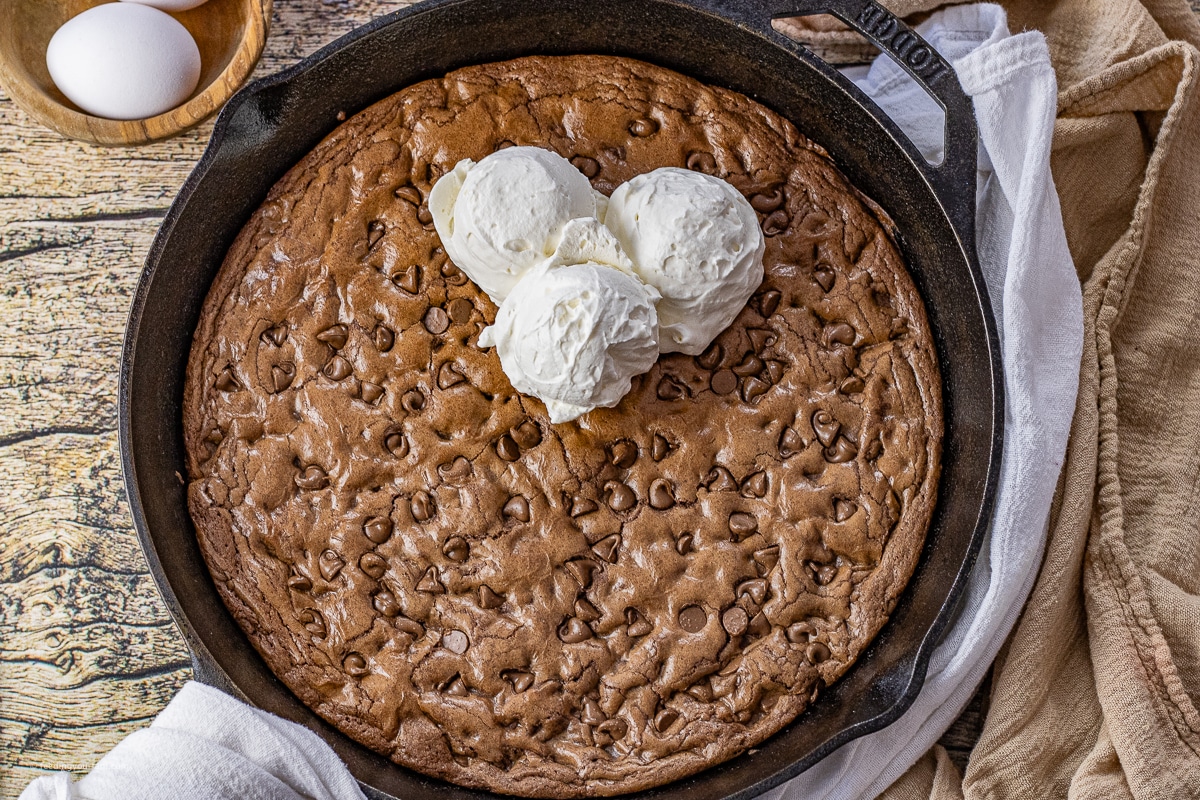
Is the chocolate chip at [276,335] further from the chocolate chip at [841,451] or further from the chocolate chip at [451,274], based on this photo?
the chocolate chip at [841,451]

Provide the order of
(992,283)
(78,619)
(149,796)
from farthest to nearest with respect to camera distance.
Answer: (78,619), (992,283), (149,796)

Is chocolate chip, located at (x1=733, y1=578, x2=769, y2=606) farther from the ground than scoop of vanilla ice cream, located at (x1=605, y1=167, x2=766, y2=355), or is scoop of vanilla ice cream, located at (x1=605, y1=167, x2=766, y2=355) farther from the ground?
scoop of vanilla ice cream, located at (x1=605, y1=167, x2=766, y2=355)

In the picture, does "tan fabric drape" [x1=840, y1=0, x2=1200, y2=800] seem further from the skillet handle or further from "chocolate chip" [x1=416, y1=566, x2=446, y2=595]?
"chocolate chip" [x1=416, y1=566, x2=446, y2=595]

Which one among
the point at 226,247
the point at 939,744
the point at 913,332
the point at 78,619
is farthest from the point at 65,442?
the point at 939,744

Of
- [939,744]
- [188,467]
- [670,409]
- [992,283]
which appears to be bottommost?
[939,744]

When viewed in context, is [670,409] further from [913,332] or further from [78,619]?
[78,619]

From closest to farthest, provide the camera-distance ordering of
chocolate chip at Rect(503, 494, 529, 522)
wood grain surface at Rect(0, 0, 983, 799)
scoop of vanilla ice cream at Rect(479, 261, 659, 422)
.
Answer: scoop of vanilla ice cream at Rect(479, 261, 659, 422)
chocolate chip at Rect(503, 494, 529, 522)
wood grain surface at Rect(0, 0, 983, 799)

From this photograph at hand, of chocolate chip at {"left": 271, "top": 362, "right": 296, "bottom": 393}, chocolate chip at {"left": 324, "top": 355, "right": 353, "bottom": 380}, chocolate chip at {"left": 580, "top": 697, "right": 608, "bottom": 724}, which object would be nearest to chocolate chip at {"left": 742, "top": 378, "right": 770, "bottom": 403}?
chocolate chip at {"left": 580, "top": 697, "right": 608, "bottom": 724}

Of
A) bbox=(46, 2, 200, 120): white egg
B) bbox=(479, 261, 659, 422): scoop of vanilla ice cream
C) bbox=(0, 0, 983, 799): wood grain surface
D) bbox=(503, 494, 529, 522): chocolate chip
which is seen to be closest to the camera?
bbox=(479, 261, 659, 422): scoop of vanilla ice cream
